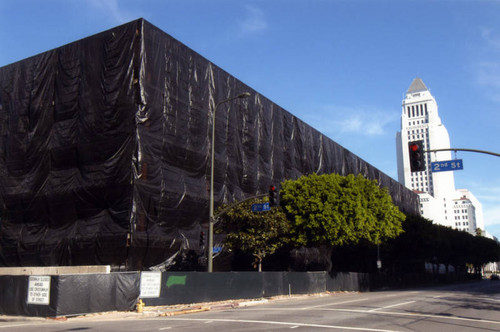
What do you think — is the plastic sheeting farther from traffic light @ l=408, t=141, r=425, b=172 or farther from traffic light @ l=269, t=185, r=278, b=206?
traffic light @ l=408, t=141, r=425, b=172

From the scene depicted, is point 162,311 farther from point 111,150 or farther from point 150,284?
point 111,150

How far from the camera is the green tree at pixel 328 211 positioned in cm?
3791

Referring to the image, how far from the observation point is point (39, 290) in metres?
19.8

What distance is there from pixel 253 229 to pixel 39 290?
1826 cm

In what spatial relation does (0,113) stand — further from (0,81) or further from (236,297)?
(236,297)

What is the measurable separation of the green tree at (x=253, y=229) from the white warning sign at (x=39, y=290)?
17.4 m

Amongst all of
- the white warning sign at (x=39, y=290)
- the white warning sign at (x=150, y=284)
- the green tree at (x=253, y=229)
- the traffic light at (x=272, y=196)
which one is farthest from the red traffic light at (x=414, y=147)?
the green tree at (x=253, y=229)

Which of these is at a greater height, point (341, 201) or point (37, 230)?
point (341, 201)

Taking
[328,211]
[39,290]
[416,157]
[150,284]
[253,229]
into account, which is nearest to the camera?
[416,157]

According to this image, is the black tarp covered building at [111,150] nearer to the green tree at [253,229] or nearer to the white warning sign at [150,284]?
the green tree at [253,229]

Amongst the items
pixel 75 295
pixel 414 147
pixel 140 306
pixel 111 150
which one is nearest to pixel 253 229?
pixel 111 150

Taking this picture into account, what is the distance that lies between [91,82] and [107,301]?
19.4 m

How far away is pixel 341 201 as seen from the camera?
127 feet

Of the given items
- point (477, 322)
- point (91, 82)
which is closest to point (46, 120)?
point (91, 82)
